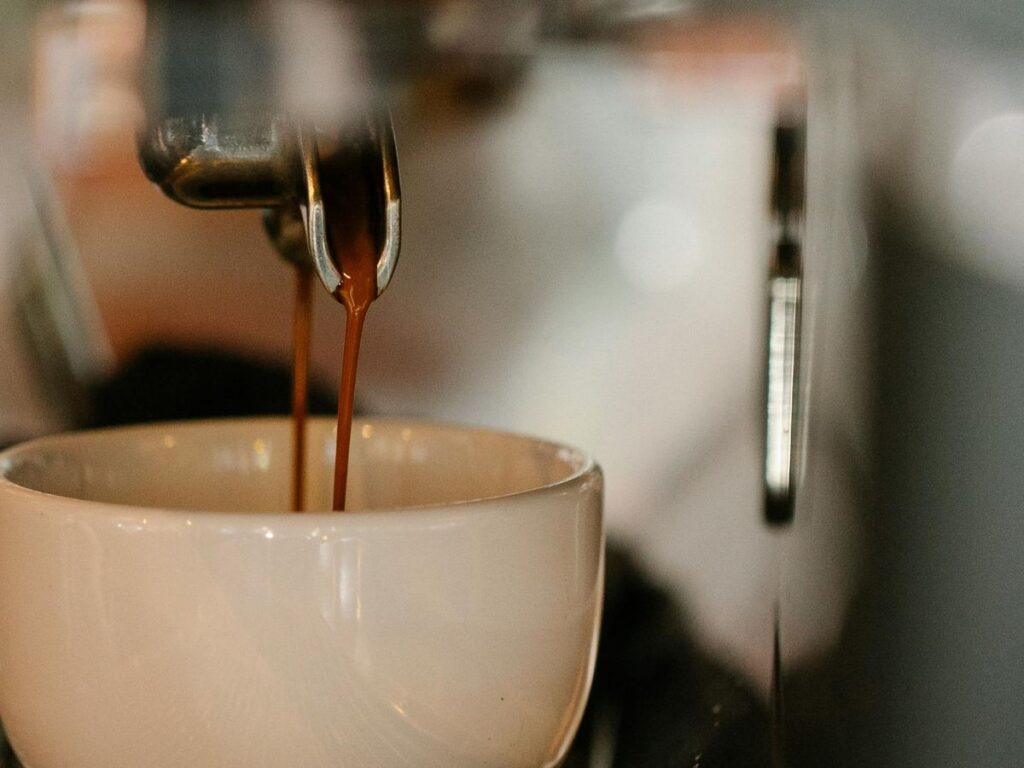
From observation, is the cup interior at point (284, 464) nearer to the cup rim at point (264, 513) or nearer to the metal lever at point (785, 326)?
the cup rim at point (264, 513)

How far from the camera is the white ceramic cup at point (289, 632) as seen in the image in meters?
0.25

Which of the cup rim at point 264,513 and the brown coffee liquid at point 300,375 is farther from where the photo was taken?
the brown coffee liquid at point 300,375

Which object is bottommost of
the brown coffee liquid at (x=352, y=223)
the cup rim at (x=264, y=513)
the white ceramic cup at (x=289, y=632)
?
the white ceramic cup at (x=289, y=632)

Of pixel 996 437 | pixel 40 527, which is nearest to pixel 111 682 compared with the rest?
pixel 40 527

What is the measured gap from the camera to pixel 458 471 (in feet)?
1.23

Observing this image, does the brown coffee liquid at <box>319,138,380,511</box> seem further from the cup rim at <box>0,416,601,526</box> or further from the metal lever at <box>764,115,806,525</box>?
the metal lever at <box>764,115,806,525</box>

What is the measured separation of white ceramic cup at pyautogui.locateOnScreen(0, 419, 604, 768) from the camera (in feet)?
0.83

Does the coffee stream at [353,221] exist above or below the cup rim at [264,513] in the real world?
above

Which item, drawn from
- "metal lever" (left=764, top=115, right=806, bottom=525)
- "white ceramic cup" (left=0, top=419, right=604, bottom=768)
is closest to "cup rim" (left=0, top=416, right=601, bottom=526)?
"white ceramic cup" (left=0, top=419, right=604, bottom=768)

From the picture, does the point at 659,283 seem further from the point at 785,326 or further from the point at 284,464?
the point at 284,464

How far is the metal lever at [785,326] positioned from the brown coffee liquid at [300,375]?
166mm

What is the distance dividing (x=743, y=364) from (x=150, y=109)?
0.74 feet

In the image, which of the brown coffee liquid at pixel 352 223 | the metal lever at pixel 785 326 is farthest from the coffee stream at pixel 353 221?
the metal lever at pixel 785 326

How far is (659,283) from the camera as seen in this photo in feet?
1.45
